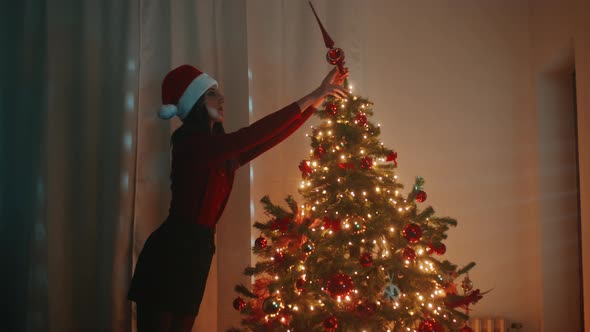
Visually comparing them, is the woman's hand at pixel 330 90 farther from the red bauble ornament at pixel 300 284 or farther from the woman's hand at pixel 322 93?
the red bauble ornament at pixel 300 284

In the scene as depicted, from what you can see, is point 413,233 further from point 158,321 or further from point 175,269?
point 158,321

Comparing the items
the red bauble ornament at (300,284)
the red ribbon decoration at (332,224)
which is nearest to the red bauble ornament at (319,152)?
the red ribbon decoration at (332,224)

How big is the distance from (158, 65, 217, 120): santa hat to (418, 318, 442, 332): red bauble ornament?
1.33 meters

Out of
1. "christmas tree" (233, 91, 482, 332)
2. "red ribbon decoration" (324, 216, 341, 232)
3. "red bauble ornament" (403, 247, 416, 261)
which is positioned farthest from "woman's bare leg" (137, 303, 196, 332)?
"red bauble ornament" (403, 247, 416, 261)

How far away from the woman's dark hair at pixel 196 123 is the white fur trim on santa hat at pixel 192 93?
2 cm

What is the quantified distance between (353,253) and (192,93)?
99cm

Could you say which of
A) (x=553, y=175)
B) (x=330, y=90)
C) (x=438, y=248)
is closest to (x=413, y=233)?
(x=438, y=248)

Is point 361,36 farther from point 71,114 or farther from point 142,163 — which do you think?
point 71,114

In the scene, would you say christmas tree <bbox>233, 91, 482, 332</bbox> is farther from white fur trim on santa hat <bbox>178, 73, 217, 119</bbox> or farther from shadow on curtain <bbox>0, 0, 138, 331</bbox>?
shadow on curtain <bbox>0, 0, 138, 331</bbox>

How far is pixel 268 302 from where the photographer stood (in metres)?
2.16

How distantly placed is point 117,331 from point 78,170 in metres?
0.96

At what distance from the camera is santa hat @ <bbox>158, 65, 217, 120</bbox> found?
7.63 feet

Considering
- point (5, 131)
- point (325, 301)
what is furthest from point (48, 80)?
point (325, 301)

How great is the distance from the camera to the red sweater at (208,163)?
7.16 feet
